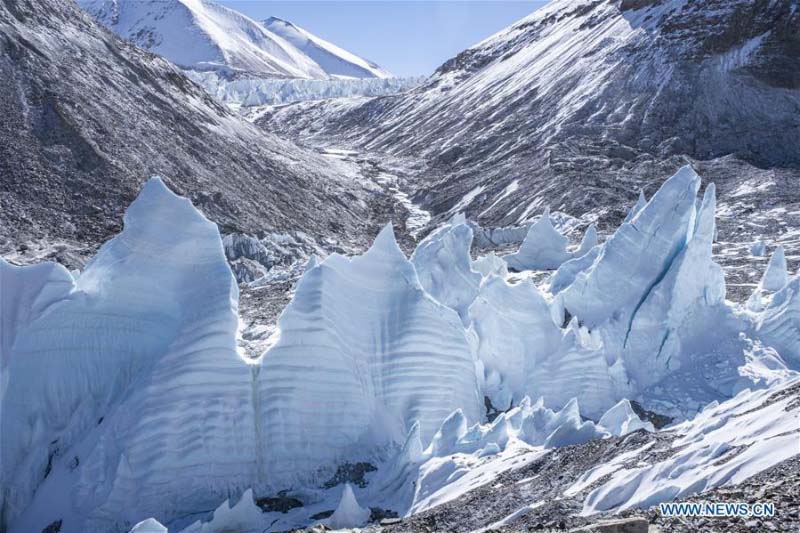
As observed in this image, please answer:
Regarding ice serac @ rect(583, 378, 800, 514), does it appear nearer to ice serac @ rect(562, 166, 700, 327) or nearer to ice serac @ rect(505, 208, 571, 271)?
ice serac @ rect(562, 166, 700, 327)

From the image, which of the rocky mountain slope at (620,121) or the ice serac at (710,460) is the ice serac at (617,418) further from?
the rocky mountain slope at (620,121)

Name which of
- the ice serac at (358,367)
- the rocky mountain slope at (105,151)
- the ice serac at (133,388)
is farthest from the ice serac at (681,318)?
the rocky mountain slope at (105,151)

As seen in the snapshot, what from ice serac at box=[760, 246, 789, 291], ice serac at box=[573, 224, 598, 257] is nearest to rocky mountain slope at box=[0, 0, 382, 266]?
ice serac at box=[573, 224, 598, 257]

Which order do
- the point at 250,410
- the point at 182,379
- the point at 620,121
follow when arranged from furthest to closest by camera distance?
the point at 620,121
the point at 250,410
the point at 182,379

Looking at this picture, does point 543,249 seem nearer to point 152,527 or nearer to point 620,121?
point 152,527

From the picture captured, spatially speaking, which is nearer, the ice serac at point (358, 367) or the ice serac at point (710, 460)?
the ice serac at point (710, 460)

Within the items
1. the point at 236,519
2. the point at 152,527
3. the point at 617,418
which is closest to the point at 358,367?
the point at 236,519

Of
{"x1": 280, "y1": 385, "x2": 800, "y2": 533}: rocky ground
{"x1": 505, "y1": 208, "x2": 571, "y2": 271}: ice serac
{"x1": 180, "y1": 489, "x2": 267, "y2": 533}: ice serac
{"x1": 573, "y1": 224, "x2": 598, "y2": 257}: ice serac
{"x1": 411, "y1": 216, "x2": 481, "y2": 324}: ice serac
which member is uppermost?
{"x1": 505, "y1": 208, "x2": 571, "y2": 271}: ice serac
